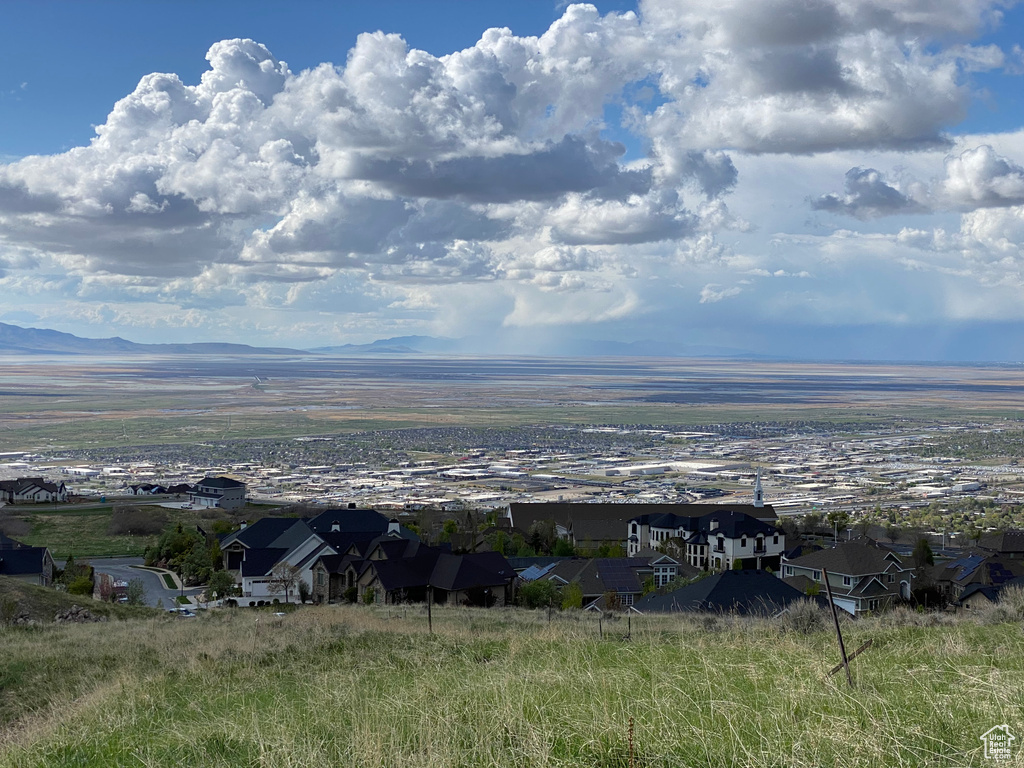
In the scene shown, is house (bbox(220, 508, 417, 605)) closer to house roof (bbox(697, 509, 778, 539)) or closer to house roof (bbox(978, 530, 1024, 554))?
house roof (bbox(697, 509, 778, 539))

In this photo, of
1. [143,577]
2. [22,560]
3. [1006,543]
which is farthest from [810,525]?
[22,560]

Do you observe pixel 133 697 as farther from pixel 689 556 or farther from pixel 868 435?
pixel 868 435

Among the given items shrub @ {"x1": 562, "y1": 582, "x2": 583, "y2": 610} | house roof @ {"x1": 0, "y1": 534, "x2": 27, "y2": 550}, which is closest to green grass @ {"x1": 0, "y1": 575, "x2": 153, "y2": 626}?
shrub @ {"x1": 562, "y1": 582, "x2": 583, "y2": 610}

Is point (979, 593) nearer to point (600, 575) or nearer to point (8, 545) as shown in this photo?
point (600, 575)

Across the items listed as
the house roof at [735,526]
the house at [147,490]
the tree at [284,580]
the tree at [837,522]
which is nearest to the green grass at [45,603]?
the tree at [284,580]

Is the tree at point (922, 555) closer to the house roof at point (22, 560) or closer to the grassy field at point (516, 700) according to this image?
the grassy field at point (516, 700)

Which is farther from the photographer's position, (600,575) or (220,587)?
(220,587)
